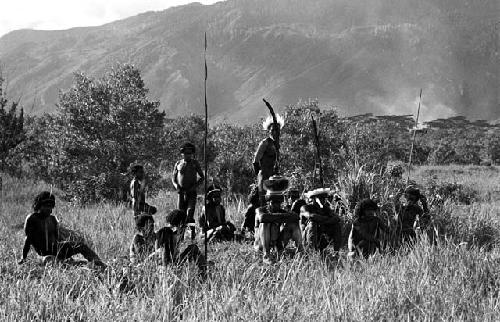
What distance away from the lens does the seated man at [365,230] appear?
6.70 m

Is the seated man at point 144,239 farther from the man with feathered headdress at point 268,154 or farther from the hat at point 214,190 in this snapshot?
the man with feathered headdress at point 268,154

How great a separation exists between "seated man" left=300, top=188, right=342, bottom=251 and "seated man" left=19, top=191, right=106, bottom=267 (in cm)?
278

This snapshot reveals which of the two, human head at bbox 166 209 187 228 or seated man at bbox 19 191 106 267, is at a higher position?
human head at bbox 166 209 187 228

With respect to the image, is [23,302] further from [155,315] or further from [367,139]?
[367,139]

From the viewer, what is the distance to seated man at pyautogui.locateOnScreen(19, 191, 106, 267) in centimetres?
623

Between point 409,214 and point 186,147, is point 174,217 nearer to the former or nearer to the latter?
point 186,147

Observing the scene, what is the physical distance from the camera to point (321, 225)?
719 cm

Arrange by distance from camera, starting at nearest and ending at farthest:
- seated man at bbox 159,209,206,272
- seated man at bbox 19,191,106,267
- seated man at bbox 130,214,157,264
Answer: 1. seated man at bbox 159,209,206,272
2. seated man at bbox 130,214,157,264
3. seated man at bbox 19,191,106,267

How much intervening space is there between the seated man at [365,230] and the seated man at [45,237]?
3.20 metres

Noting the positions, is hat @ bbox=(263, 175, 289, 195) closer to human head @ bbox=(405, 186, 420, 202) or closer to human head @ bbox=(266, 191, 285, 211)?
human head @ bbox=(266, 191, 285, 211)

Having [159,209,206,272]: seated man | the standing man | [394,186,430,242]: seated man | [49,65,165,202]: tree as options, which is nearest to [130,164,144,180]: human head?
the standing man

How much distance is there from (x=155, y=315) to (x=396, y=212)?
5415 mm

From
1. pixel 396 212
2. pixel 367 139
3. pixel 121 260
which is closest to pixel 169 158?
pixel 367 139

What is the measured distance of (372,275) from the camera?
527 centimetres
